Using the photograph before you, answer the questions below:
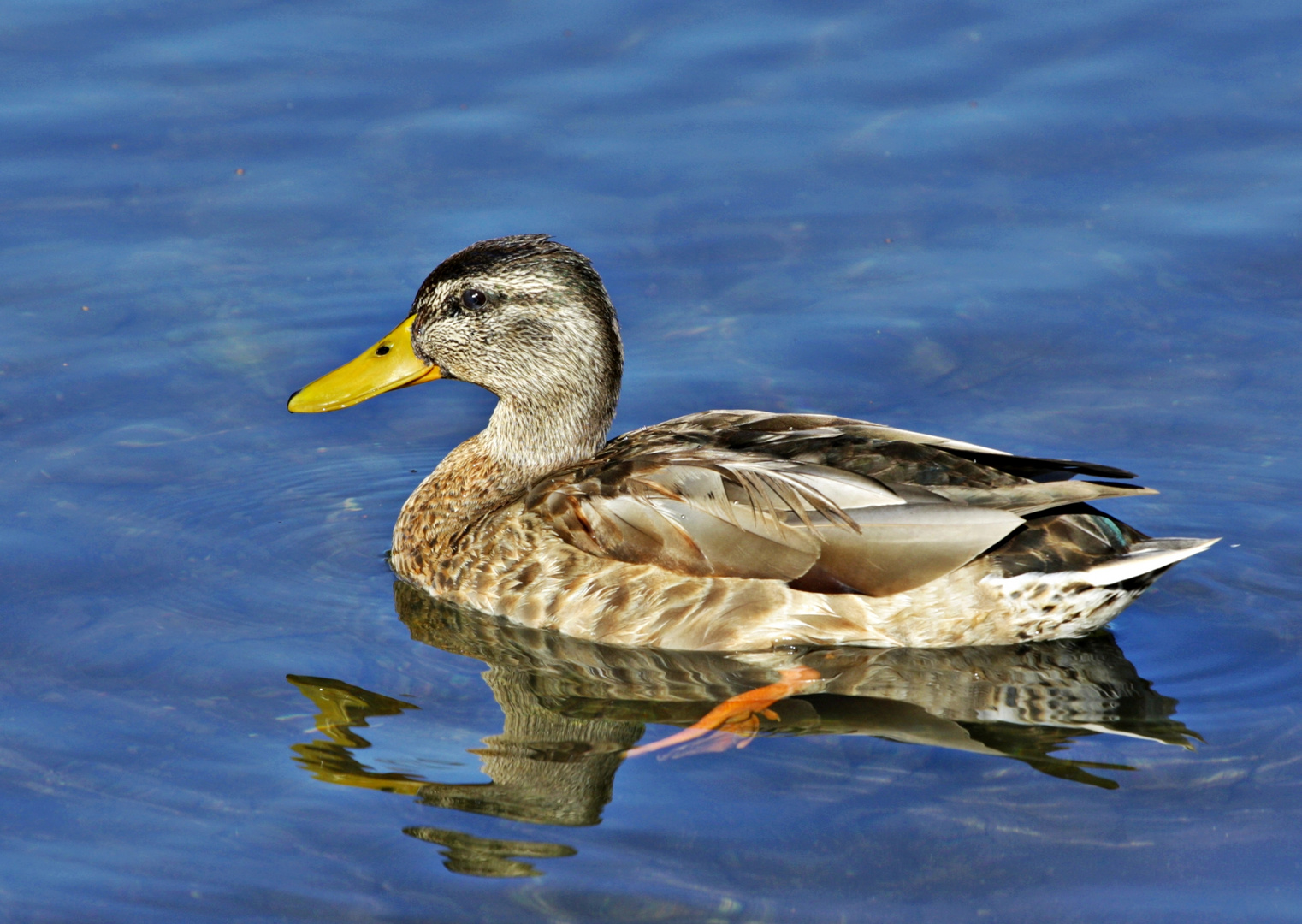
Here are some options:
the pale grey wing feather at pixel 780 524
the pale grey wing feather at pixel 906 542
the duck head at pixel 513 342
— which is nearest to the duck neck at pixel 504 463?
the duck head at pixel 513 342

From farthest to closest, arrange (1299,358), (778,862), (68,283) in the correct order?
(68,283) → (1299,358) → (778,862)

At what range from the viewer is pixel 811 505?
6836 mm

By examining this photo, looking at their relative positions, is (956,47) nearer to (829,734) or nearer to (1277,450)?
(1277,450)

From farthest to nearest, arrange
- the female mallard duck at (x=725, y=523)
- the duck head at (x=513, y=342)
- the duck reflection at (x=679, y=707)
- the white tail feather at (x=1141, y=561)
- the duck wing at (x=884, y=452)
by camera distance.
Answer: the duck head at (x=513, y=342)
the duck wing at (x=884, y=452)
the female mallard duck at (x=725, y=523)
the white tail feather at (x=1141, y=561)
the duck reflection at (x=679, y=707)

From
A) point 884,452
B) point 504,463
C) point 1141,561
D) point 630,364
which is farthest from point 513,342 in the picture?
point 1141,561

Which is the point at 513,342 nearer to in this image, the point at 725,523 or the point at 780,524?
the point at 725,523

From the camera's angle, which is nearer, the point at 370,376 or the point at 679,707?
→ the point at 679,707

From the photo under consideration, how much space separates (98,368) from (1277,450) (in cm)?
606

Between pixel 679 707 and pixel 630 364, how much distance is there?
2916 millimetres

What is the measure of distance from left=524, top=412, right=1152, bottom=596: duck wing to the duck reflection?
40 cm

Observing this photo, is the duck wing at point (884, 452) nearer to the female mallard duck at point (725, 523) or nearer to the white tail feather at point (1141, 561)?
the female mallard duck at point (725, 523)

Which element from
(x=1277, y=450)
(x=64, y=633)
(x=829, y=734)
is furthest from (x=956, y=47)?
(x=64, y=633)

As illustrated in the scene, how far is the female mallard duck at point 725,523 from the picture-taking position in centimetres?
678

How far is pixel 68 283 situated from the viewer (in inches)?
375
